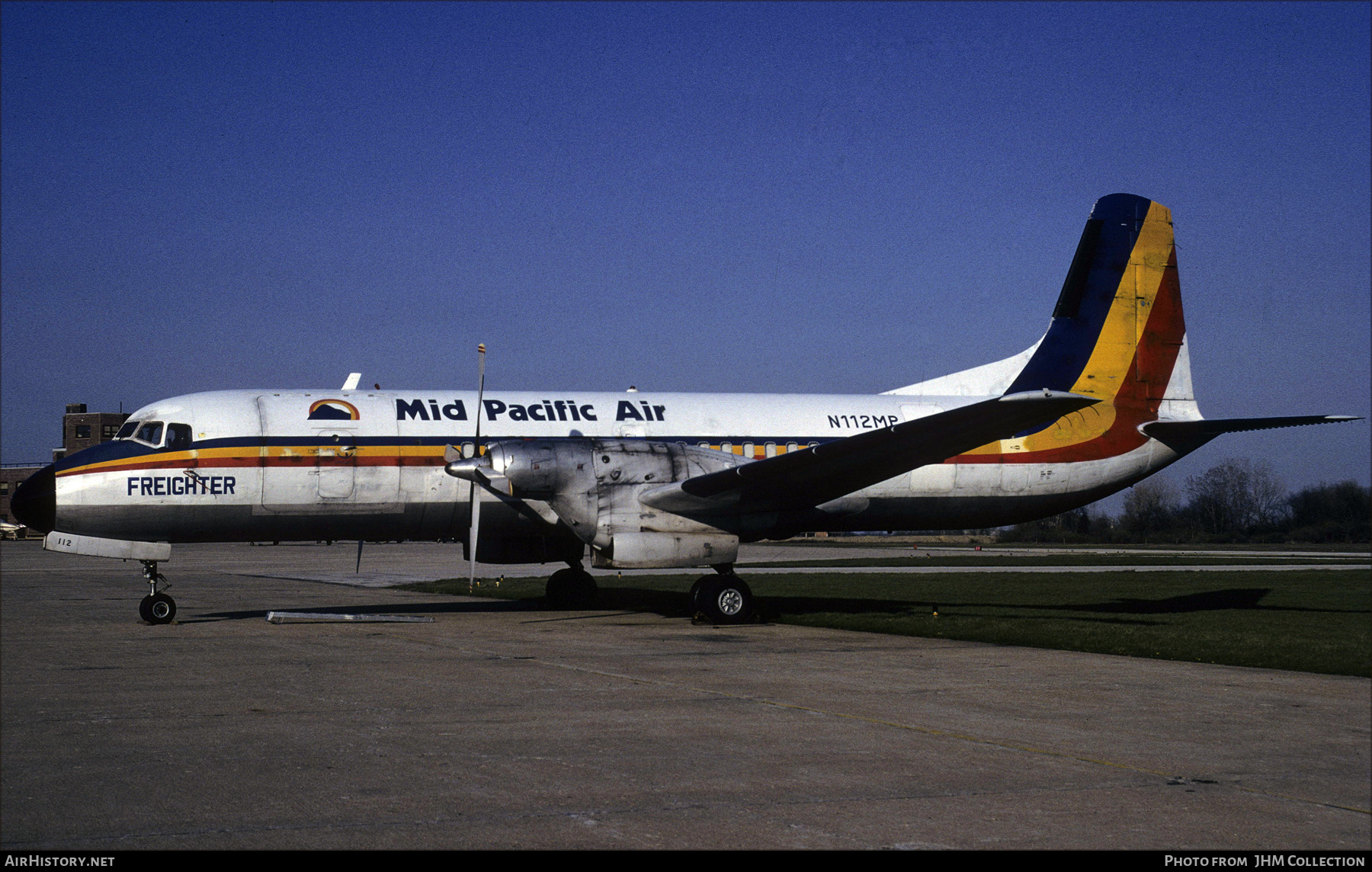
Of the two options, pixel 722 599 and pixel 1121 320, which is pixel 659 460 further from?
pixel 1121 320

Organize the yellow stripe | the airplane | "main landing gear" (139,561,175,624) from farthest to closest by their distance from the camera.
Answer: the yellow stripe → "main landing gear" (139,561,175,624) → the airplane

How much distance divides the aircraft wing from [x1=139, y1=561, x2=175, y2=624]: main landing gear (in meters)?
8.12

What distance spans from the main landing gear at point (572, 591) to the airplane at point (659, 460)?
0.04 metres

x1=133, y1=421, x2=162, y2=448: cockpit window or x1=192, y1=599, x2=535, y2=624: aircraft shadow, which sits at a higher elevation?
x1=133, y1=421, x2=162, y2=448: cockpit window

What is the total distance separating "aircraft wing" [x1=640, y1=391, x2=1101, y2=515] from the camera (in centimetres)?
1566

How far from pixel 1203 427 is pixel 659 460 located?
10.9 m

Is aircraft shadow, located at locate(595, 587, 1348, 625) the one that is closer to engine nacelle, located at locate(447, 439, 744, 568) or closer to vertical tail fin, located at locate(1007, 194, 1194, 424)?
engine nacelle, located at locate(447, 439, 744, 568)

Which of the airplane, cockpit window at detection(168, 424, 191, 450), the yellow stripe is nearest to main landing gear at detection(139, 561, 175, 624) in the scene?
the airplane

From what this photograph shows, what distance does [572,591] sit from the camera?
22000mm

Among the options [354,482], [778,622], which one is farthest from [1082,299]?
[354,482]

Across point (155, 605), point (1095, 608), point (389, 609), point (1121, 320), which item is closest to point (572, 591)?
point (389, 609)
